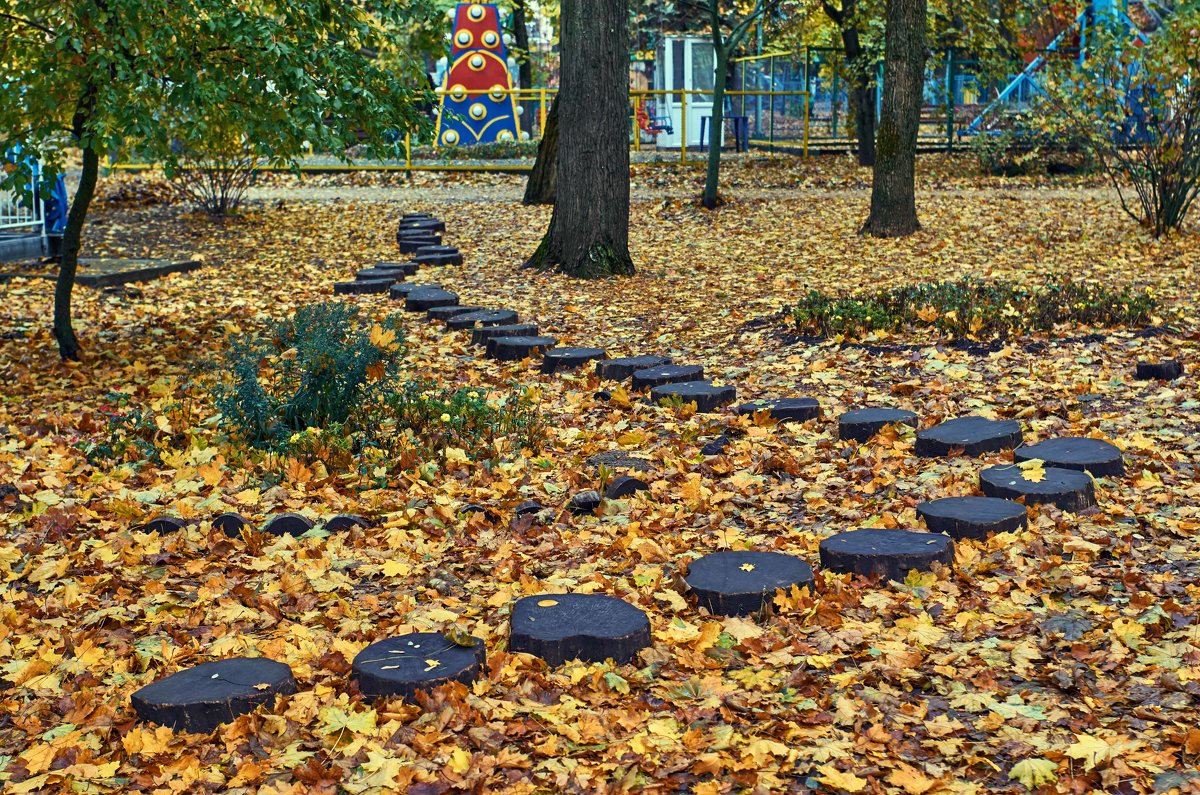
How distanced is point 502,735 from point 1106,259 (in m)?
10.1

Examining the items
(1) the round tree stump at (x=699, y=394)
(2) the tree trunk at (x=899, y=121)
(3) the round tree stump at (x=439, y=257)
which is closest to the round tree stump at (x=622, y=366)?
(1) the round tree stump at (x=699, y=394)

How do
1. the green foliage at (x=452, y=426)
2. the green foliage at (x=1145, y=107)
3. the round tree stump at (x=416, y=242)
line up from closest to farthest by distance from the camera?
1. the green foliage at (x=452, y=426)
2. the green foliage at (x=1145, y=107)
3. the round tree stump at (x=416, y=242)

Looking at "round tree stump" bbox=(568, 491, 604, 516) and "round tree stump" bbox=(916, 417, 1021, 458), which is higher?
"round tree stump" bbox=(916, 417, 1021, 458)

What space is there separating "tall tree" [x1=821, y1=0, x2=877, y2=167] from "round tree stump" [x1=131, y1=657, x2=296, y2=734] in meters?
18.6

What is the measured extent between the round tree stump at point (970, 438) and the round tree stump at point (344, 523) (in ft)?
8.62

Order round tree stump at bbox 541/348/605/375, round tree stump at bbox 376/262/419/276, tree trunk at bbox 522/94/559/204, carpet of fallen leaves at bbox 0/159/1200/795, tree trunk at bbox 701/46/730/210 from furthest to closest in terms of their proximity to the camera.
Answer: tree trunk at bbox 522/94/559/204, tree trunk at bbox 701/46/730/210, round tree stump at bbox 376/262/419/276, round tree stump at bbox 541/348/605/375, carpet of fallen leaves at bbox 0/159/1200/795

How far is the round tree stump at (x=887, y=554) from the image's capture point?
4.35 m

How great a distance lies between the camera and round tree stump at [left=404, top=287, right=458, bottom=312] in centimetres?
1027

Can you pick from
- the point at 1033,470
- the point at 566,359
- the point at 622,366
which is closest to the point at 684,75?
the point at 566,359

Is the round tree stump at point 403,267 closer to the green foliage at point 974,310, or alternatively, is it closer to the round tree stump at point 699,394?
the green foliage at point 974,310

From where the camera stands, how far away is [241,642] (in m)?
4.01

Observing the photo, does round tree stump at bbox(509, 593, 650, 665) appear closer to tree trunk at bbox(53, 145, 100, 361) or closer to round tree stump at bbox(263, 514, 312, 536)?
Result: round tree stump at bbox(263, 514, 312, 536)

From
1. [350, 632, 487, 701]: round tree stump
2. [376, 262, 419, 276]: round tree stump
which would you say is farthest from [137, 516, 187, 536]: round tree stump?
[376, 262, 419, 276]: round tree stump

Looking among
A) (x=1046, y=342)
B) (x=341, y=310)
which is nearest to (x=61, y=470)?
(x=341, y=310)
